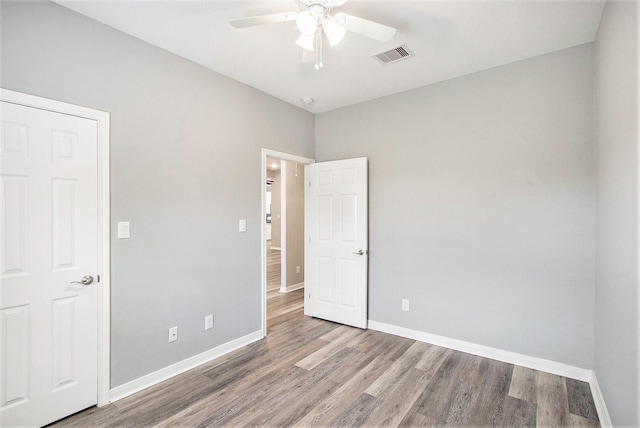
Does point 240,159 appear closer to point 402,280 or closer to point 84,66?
point 84,66

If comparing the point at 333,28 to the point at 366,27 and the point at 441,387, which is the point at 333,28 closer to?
the point at 366,27

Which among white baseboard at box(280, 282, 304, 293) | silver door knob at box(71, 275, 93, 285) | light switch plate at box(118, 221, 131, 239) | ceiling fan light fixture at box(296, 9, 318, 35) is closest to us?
ceiling fan light fixture at box(296, 9, 318, 35)

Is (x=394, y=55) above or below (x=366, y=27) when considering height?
above

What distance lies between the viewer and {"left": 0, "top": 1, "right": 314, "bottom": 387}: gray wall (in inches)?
80.2

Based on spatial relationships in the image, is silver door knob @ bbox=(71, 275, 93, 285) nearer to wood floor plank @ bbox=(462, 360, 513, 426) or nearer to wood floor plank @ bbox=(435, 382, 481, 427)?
wood floor plank @ bbox=(435, 382, 481, 427)

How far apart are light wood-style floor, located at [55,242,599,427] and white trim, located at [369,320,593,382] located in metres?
0.08

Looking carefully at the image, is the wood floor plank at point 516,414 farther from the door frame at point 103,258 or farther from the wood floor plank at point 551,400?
the door frame at point 103,258

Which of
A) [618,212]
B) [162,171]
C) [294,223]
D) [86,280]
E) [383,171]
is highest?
[383,171]

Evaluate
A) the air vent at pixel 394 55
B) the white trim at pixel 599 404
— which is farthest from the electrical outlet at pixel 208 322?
the white trim at pixel 599 404

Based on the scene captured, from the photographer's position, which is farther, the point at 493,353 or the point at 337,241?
the point at 337,241

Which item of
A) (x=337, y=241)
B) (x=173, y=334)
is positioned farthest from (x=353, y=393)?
(x=337, y=241)

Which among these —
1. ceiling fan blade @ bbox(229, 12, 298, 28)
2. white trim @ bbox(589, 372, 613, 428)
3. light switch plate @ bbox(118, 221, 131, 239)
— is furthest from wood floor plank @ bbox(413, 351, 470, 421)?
ceiling fan blade @ bbox(229, 12, 298, 28)

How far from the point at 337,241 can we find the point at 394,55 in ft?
7.14

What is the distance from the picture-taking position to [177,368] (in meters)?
2.66
